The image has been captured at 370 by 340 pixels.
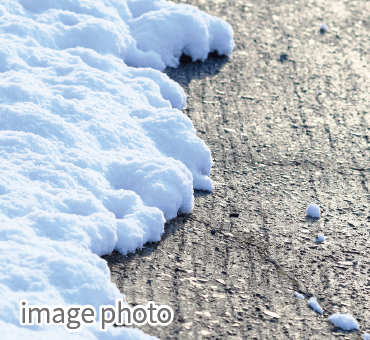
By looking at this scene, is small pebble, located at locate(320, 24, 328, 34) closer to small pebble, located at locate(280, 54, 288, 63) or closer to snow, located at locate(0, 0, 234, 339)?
small pebble, located at locate(280, 54, 288, 63)

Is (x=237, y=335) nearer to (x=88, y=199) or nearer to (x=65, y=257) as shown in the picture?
(x=65, y=257)

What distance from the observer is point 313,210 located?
7.95 feet

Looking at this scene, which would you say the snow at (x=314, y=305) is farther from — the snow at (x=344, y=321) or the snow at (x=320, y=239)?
the snow at (x=320, y=239)

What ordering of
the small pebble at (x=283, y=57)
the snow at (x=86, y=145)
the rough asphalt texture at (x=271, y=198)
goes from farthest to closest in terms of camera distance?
the small pebble at (x=283, y=57), the rough asphalt texture at (x=271, y=198), the snow at (x=86, y=145)

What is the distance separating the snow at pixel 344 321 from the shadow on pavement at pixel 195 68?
6.76ft

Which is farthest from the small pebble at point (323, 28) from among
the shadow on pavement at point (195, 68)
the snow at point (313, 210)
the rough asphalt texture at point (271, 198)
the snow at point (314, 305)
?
the snow at point (314, 305)

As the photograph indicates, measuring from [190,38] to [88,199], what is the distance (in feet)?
6.57

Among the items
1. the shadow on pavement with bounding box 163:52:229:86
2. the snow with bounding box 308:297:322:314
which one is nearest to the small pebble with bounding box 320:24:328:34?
the shadow on pavement with bounding box 163:52:229:86

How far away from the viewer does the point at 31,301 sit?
160 cm

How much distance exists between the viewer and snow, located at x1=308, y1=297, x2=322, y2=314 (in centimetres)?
188

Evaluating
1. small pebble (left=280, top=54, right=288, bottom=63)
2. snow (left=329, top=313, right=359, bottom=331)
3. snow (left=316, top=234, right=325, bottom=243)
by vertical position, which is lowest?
snow (left=316, top=234, right=325, bottom=243)

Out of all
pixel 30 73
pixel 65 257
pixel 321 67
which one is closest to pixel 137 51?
pixel 30 73

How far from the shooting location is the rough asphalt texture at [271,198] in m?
1.84

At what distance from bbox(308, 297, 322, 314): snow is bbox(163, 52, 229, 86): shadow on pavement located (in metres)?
1.95
